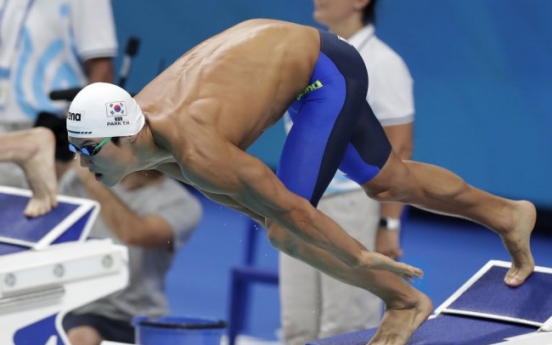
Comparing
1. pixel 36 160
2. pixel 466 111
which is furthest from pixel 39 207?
pixel 466 111

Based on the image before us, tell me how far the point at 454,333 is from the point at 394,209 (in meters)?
1.00

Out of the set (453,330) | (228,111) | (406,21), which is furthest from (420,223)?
(228,111)

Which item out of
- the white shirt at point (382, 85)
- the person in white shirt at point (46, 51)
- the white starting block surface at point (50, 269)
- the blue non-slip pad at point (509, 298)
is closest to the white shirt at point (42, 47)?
the person in white shirt at point (46, 51)

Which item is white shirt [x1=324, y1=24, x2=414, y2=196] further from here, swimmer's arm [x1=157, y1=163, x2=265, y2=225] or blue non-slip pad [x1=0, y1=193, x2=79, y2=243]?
blue non-slip pad [x1=0, y1=193, x2=79, y2=243]

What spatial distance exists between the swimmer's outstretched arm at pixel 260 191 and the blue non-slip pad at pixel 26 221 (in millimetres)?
1318

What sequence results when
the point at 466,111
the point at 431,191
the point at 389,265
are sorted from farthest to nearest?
the point at 466,111 → the point at 431,191 → the point at 389,265

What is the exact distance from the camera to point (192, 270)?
383 inches

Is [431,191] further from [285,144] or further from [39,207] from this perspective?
[39,207]

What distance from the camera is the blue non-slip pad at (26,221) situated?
5.68 metres

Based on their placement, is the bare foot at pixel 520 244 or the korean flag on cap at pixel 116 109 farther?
the bare foot at pixel 520 244

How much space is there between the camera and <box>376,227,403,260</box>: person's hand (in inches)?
238

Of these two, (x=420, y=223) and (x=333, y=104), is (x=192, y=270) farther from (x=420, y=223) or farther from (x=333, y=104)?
(x=333, y=104)

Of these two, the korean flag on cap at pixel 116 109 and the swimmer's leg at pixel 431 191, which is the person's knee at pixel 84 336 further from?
the korean flag on cap at pixel 116 109

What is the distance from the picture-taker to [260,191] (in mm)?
4480
